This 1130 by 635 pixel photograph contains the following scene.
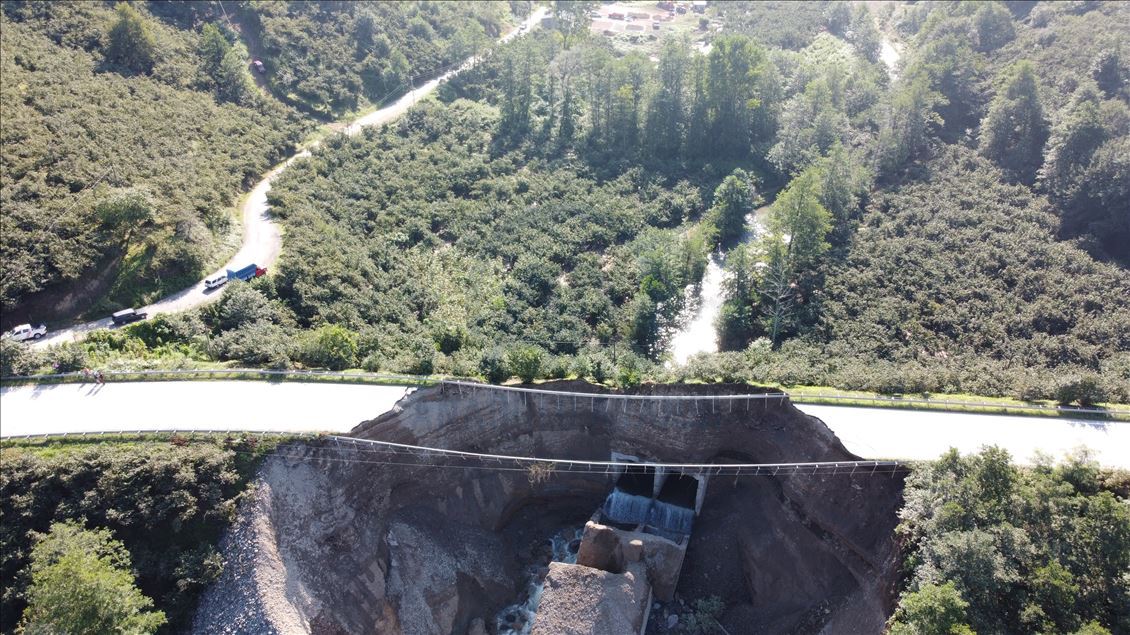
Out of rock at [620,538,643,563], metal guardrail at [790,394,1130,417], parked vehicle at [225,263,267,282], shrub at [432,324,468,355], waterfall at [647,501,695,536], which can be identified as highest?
parked vehicle at [225,263,267,282]

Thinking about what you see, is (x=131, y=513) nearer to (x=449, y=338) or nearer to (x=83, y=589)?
(x=83, y=589)

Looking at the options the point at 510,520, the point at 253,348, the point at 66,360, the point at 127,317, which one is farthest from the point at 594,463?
the point at 127,317

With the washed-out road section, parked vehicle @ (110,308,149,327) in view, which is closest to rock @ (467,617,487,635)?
the washed-out road section

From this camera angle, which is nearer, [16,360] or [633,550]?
[633,550]

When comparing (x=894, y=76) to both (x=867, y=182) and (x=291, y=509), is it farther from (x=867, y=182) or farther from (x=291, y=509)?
(x=291, y=509)

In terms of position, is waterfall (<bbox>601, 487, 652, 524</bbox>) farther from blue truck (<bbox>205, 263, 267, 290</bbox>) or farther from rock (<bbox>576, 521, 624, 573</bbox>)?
blue truck (<bbox>205, 263, 267, 290</bbox>)

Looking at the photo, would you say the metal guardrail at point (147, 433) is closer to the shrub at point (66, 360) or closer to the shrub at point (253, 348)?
the shrub at point (66, 360)

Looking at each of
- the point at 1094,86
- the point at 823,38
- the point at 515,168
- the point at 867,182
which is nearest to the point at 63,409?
the point at 515,168
